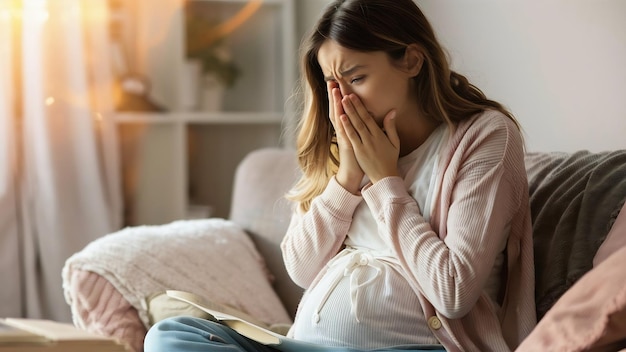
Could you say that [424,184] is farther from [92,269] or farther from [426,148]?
[92,269]

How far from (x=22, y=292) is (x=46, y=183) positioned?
1.18 ft

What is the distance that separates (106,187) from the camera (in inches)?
118

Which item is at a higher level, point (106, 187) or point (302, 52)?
point (302, 52)

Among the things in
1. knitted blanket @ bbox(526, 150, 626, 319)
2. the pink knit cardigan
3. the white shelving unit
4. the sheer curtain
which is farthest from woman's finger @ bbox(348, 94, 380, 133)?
the sheer curtain

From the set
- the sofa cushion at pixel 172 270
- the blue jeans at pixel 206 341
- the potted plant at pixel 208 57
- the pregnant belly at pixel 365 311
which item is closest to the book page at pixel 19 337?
the blue jeans at pixel 206 341

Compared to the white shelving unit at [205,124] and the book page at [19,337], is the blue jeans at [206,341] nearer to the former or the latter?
the book page at [19,337]

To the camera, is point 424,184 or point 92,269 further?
point 92,269

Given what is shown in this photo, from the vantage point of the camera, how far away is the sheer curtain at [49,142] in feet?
9.30

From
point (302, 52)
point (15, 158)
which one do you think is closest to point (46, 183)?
point (15, 158)

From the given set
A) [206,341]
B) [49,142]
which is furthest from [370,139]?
[49,142]

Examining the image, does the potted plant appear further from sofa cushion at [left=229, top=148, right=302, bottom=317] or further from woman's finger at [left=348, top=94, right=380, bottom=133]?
woman's finger at [left=348, top=94, right=380, bottom=133]

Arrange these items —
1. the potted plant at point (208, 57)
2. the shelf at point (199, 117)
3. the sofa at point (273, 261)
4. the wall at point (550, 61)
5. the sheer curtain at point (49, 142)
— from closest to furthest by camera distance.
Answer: the sofa at point (273, 261), the wall at point (550, 61), the sheer curtain at point (49, 142), the shelf at point (199, 117), the potted plant at point (208, 57)

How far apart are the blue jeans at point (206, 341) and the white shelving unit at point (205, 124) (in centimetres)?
160

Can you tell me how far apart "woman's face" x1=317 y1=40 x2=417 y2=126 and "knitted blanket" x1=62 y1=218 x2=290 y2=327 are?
2.10ft
